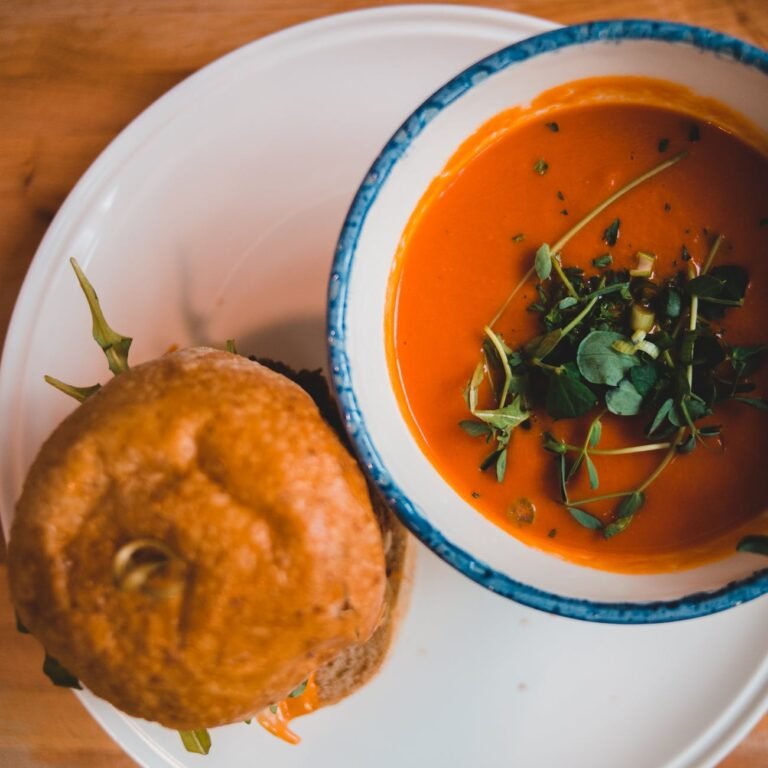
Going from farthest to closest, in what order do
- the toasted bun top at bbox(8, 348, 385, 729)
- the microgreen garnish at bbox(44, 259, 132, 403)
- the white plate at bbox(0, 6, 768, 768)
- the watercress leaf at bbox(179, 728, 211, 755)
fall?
the white plate at bbox(0, 6, 768, 768), the watercress leaf at bbox(179, 728, 211, 755), the microgreen garnish at bbox(44, 259, 132, 403), the toasted bun top at bbox(8, 348, 385, 729)

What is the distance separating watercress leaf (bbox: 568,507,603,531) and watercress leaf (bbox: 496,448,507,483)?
6.1 inches

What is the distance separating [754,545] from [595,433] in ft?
1.24

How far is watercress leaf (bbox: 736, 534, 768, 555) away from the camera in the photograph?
1.60 meters

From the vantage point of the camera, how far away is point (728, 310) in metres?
1.70

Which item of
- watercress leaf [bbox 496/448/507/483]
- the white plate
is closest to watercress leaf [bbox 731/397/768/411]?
watercress leaf [bbox 496/448/507/483]

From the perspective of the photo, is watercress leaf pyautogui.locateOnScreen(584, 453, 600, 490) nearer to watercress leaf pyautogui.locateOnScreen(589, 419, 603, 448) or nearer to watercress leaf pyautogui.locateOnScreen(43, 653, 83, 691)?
watercress leaf pyautogui.locateOnScreen(589, 419, 603, 448)

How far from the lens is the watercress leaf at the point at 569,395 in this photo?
161 centimetres

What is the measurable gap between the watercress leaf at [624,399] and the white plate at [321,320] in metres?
0.63

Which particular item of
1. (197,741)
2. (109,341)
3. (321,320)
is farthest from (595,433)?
(197,741)

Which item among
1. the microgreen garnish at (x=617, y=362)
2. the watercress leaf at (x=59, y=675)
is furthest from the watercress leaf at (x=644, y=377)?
the watercress leaf at (x=59, y=675)

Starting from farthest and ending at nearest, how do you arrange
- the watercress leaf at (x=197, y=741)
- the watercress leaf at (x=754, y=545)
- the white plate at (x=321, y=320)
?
1. the white plate at (x=321, y=320)
2. the watercress leaf at (x=197, y=741)
3. the watercress leaf at (x=754, y=545)

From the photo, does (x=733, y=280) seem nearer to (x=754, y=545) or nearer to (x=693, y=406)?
(x=693, y=406)

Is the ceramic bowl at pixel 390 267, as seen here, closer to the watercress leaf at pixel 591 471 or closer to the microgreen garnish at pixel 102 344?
the watercress leaf at pixel 591 471

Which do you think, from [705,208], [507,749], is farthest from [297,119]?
[507,749]
